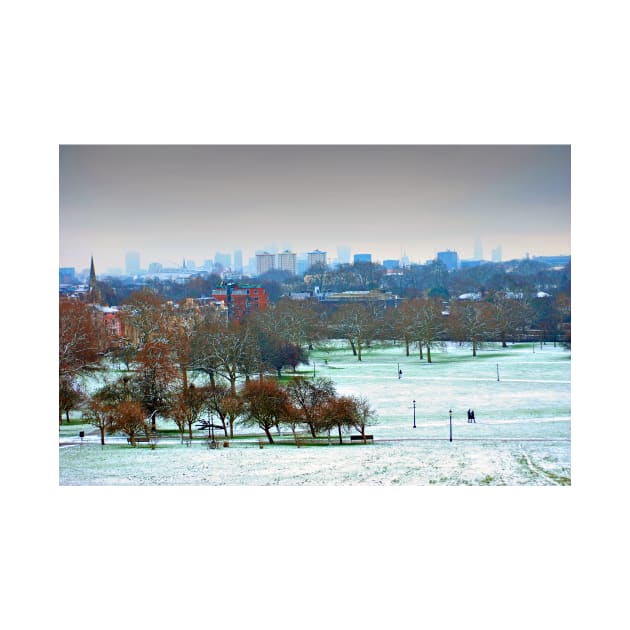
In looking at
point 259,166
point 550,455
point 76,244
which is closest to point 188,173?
point 259,166

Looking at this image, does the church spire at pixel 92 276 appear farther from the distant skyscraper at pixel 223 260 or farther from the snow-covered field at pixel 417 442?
the snow-covered field at pixel 417 442

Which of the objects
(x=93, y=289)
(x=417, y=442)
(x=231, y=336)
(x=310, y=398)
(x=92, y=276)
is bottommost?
(x=417, y=442)

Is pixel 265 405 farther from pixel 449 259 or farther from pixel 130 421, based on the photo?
pixel 449 259

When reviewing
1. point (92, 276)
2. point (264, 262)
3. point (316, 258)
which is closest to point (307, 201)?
point (316, 258)

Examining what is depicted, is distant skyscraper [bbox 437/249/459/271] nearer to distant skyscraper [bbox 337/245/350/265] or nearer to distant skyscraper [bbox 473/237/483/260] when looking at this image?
distant skyscraper [bbox 473/237/483/260]

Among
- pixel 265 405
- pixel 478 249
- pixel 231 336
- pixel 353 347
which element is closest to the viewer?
pixel 265 405

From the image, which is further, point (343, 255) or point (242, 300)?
point (242, 300)

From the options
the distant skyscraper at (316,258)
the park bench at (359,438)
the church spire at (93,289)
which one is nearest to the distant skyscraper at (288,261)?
the distant skyscraper at (316,258)
